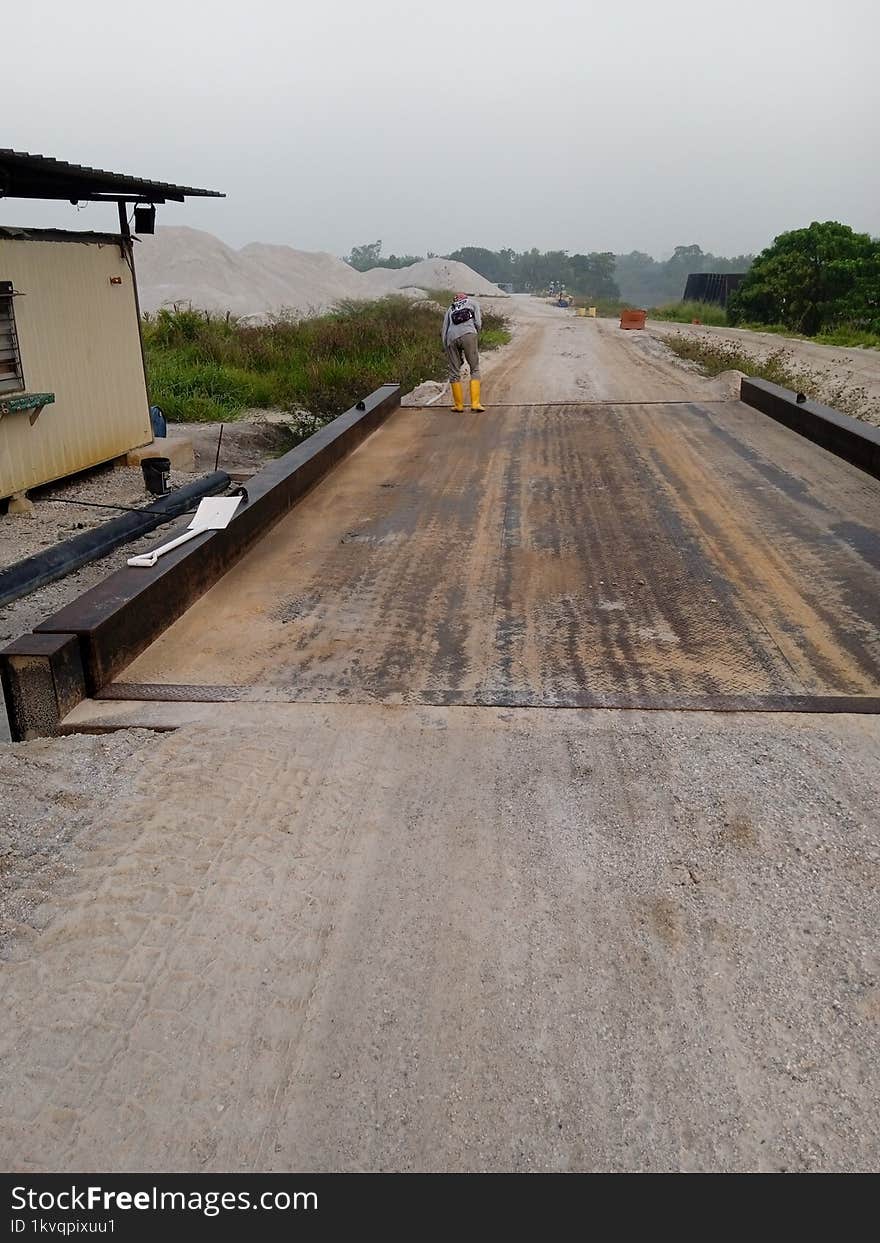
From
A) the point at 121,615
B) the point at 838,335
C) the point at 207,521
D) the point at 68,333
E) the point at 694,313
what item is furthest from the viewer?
the point at 694,313

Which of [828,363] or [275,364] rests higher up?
[275,364]

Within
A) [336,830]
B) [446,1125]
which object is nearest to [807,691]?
[336,830]

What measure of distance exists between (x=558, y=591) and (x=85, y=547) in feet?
14.0

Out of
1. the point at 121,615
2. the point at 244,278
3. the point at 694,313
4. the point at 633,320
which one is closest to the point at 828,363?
the point at 633,320

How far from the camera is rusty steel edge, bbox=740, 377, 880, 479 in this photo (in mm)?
7076

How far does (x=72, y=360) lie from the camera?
948cm

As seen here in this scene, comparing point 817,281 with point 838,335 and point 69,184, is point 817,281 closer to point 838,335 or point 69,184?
point 838,335

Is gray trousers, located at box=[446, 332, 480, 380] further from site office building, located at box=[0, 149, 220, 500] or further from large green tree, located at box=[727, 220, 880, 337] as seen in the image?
large green tree, located at box=[727, 220, 880, 337]

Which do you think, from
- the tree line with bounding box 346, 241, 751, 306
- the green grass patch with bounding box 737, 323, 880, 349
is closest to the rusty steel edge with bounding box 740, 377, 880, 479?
the green grass patch with bounding box 737, 323, 880, 349

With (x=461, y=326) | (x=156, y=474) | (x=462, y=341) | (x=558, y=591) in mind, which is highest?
(x=461, y=326)

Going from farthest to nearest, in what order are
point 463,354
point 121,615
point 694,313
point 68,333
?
point 694,313 → point 463,354 → point 68,333 → point 121,615

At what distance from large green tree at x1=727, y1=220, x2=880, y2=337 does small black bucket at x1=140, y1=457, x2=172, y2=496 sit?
23.9 metres

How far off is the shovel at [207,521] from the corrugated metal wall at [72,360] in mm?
3688

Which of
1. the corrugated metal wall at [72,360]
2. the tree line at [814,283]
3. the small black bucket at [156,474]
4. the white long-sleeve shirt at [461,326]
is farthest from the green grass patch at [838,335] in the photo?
the small black bucket at [156,474]
